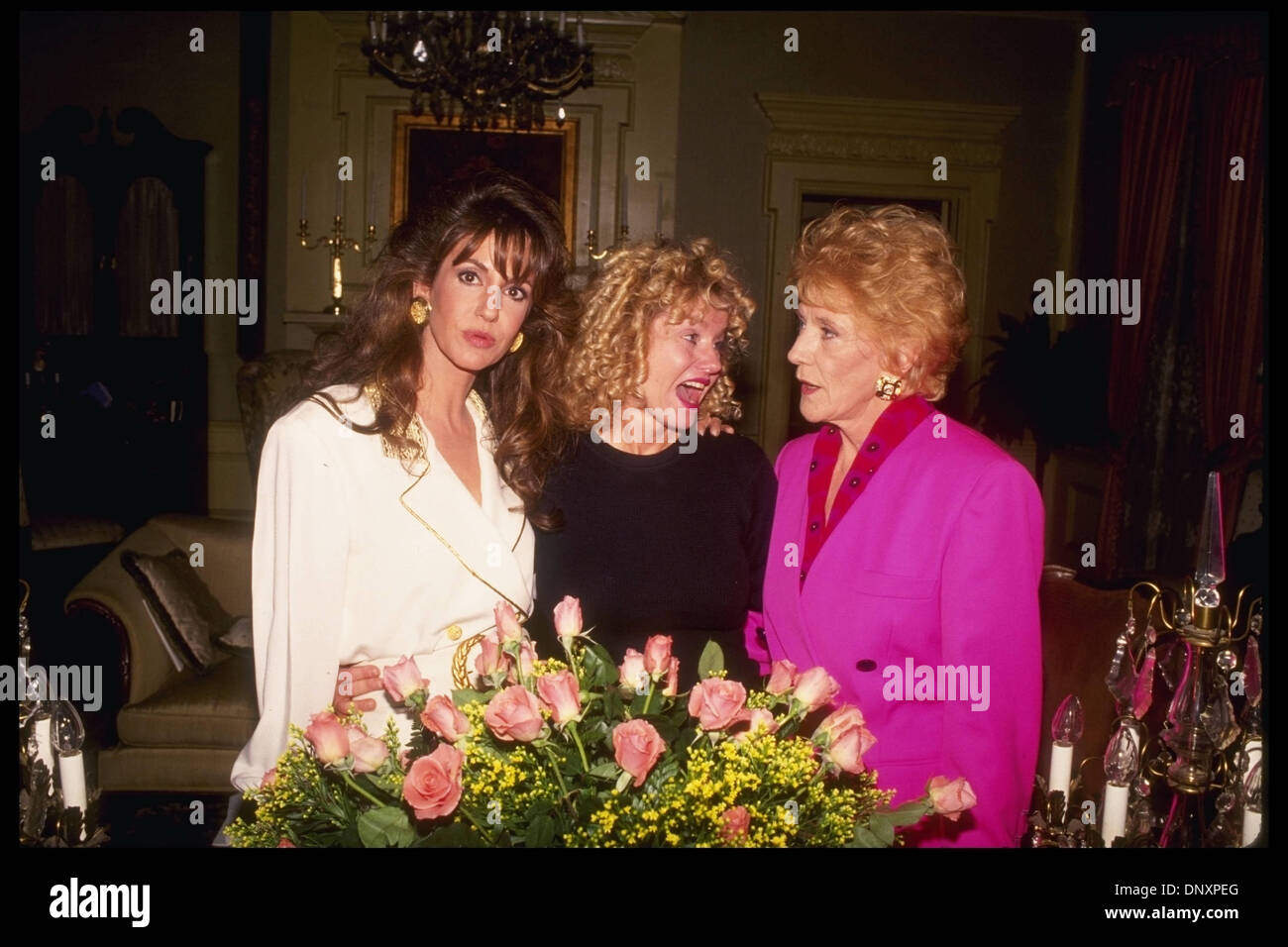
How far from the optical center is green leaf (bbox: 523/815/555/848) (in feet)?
3.44

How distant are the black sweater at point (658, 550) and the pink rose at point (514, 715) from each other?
3.38ft

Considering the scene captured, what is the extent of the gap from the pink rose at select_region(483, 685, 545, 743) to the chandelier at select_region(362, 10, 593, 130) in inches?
202

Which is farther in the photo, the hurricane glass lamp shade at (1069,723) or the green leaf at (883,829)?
the hurricane glass lamp shade at (1069,723)

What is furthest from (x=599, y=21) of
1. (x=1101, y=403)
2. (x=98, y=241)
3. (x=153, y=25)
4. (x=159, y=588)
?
(x=159, y=588)

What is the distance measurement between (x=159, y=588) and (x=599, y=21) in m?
4.75

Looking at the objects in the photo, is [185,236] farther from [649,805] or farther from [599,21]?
[649,805]

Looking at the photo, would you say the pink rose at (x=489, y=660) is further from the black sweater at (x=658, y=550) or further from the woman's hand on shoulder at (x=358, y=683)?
the black sweater at (x=658, y=550)

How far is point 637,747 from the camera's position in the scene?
0.99 metres

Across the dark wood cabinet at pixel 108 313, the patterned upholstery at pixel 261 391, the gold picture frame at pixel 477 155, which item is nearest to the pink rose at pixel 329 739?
the patterned upholstery at pixel 261 391

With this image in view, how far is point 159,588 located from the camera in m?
3.85

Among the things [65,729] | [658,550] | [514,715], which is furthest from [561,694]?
[658,550]

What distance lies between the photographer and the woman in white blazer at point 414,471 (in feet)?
5.84

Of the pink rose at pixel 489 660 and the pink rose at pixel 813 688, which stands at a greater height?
the pink rose at pixel 489 660

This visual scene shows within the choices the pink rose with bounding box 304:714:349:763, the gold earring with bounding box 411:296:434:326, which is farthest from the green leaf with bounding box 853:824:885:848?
the gold earring with bounding box 411:296:434:326
